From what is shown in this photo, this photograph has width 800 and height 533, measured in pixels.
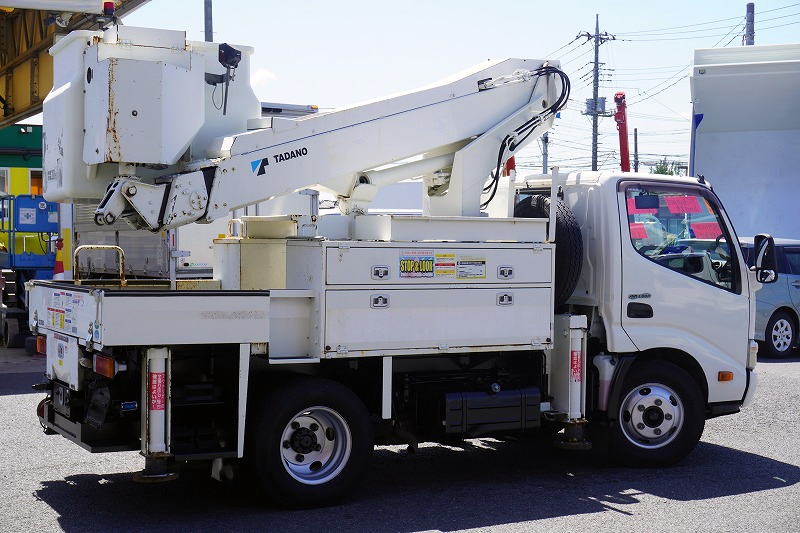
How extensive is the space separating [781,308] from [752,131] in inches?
151

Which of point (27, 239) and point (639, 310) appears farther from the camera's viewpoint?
point (27, 239)

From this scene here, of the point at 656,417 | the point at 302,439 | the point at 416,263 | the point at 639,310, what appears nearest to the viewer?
the point at 302,439

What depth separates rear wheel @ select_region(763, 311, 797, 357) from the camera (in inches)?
686

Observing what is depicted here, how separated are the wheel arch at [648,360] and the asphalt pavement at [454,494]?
2.04 ft

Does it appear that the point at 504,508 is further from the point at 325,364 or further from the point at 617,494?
the point at 325,364

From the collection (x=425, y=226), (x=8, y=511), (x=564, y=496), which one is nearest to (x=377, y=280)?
(x=425, y=226)

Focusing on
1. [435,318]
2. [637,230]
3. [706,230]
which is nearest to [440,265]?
[435,318]

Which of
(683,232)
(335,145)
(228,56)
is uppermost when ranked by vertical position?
(228,56)

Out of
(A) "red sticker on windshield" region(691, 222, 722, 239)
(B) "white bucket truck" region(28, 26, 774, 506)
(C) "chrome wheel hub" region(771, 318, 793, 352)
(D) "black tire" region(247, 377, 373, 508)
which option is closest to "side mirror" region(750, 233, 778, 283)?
(B) "white bucket truck" region(28, 26, 774, 506)

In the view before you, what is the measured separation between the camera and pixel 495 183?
30.1 ft

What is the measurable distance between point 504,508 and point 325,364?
168 centimetres

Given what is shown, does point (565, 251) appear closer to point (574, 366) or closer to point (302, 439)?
point (574, 366)

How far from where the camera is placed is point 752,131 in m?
19.8

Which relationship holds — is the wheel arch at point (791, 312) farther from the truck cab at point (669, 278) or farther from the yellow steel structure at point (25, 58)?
the yellow steel structure at point (25, 58)
